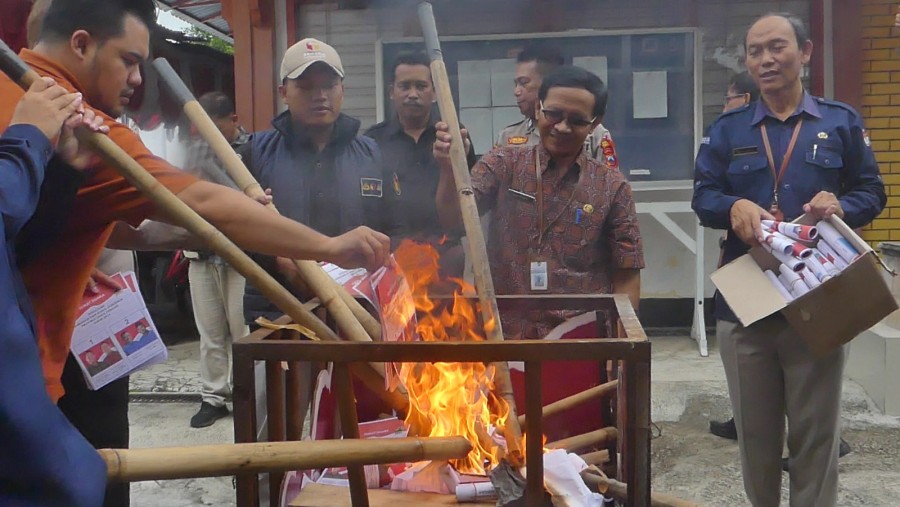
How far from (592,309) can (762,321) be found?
92 centimetres

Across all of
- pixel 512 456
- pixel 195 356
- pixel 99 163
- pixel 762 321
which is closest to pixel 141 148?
pixel 99 163

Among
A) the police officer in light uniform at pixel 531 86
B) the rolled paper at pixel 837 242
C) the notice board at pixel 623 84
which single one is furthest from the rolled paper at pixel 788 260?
the notice board at pixel 623 84

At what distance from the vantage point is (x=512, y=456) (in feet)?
6.64

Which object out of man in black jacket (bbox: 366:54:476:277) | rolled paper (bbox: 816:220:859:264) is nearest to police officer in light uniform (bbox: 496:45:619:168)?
man in black jacket (bbox: 366:54:476:277)

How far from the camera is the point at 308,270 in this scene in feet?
7.47

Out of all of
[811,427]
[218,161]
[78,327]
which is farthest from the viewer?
[811,427]

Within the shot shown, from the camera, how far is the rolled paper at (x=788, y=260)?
2612 mm

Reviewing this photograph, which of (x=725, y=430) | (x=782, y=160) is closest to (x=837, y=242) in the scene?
(x=782, y=160)

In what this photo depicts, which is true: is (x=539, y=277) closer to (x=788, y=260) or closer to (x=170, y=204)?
(x=788, y=260)

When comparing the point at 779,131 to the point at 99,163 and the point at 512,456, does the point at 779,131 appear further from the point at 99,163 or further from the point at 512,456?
the point at 99,163

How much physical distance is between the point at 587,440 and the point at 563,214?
3.44 ft

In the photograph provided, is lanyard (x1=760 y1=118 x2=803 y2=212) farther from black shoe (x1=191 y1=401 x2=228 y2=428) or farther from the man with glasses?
black shoe (x1=191 y1=401 x2=228 y2=428)

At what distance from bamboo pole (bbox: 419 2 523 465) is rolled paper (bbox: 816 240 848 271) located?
116 cm

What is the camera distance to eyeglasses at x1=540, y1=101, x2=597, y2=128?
296 centimetres
